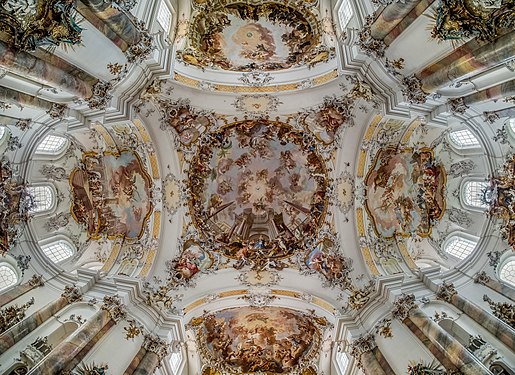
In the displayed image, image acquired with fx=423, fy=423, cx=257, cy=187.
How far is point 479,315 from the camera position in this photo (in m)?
11.7

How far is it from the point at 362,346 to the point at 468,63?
29.2 feet

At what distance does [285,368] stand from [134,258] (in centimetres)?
810

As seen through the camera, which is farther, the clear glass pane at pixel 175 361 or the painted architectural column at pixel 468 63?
the clear glass pane at pixel 175 361

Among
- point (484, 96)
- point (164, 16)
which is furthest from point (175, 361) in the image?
point (484, 96)

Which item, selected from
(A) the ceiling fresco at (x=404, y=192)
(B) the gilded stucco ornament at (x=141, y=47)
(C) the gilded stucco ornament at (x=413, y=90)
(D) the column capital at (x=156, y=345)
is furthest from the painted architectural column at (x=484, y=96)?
(D) the column capital at (x=156, y=345)

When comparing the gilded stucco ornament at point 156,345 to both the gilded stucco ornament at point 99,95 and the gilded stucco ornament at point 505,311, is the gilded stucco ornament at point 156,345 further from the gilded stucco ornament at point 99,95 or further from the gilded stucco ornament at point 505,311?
the gilded stucco ornament at point 505,311

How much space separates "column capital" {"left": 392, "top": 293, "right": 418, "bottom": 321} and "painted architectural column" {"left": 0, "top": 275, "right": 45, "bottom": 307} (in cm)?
1131

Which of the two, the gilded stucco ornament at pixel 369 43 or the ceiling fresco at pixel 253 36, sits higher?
the ceiling fresco at pixel 253 36

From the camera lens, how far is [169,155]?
16953 mm

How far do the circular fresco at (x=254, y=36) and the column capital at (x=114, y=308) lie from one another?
8500mm

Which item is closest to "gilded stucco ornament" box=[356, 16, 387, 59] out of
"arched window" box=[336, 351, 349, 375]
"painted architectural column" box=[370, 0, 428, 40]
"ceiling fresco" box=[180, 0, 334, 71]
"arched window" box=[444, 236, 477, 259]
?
"painted architectural column" box=[370, 0, 428, 40]

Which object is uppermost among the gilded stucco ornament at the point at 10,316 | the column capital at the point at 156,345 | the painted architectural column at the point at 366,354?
the gilded stucco ornament at the point at 10,316

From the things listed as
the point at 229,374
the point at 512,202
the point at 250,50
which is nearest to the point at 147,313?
the point at 229,374

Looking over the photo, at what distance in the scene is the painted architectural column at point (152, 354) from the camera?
42.5ft
